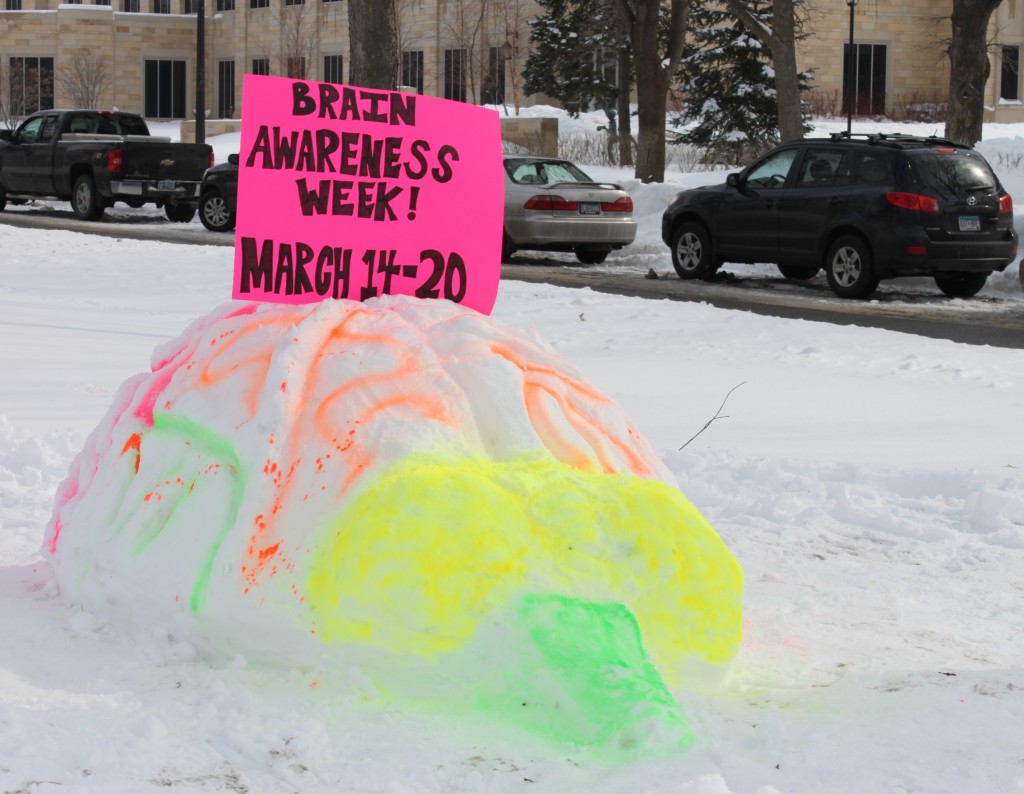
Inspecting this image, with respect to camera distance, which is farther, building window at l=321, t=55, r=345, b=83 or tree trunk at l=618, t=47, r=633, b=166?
building window at l=321, t=55, r=345, b=83

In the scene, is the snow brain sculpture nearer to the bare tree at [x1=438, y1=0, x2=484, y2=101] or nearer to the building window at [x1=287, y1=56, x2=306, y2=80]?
the bare tree at [x1=438, y1=0, x2=484, y2=101]

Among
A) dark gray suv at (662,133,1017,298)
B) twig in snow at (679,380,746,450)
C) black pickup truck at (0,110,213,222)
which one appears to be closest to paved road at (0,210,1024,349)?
dark gray suv at (662,133,1017,298)

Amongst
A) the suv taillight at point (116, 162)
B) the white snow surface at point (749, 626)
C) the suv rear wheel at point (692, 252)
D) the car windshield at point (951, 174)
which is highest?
the suv taillight at point (116, 162)

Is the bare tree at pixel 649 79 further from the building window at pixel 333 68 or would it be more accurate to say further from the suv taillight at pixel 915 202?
the building window at pixel 333 68

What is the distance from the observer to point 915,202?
1506 centimetres

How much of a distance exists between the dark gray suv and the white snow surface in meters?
4.93

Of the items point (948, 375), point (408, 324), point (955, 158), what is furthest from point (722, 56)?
point (408, 324)

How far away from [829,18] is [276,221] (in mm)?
51808

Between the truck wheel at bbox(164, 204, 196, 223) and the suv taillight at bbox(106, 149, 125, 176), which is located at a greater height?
the suv taillight at bbox(106, 149, 125, 176)

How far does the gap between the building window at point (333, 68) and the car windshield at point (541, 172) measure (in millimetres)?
35213

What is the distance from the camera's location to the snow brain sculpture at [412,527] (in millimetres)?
3363

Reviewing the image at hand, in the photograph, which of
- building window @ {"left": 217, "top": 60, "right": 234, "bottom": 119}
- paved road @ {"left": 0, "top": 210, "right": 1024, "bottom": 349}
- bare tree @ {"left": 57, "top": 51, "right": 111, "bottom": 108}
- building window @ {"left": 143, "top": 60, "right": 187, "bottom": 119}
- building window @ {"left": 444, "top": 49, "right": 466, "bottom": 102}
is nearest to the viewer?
paved road @ {"left": 0, "top": 210, "right": 1024, "bottom": 349}

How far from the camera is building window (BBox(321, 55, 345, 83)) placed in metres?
54.0

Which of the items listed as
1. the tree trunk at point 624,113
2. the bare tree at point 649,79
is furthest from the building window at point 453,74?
the bare tree at point 649,79
